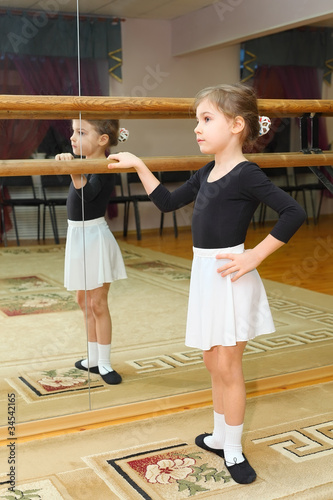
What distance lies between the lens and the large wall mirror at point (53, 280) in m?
2.15

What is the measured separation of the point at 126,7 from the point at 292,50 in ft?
2.71

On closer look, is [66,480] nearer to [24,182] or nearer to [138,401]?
[138,401]

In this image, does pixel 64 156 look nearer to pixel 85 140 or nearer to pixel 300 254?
pixel 85 140

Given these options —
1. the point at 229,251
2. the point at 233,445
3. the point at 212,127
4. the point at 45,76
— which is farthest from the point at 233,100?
the point at 45,76

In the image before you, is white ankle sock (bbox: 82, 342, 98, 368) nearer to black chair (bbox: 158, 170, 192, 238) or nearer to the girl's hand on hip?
black chair (bbox: 158, 170, 192, 238)

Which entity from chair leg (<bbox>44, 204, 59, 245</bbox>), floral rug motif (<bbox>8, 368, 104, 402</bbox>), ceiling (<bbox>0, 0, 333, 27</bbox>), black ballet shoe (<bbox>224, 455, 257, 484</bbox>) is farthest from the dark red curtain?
black ballet shoe (<bbox>224, 455, 257, 484</bbox>)

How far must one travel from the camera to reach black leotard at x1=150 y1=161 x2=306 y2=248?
5.07 feet

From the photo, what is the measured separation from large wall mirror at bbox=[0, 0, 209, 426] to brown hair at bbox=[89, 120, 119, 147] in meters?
0.07

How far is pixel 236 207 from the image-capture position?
5.33 ft

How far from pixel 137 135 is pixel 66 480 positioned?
120cm

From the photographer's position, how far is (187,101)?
2.10 m

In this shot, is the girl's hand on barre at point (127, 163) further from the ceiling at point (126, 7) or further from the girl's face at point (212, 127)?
the ceiling at point (126, 7)

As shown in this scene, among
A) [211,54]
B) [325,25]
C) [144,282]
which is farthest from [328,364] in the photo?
[325,25]

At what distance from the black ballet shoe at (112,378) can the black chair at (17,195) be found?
21.2 inches
